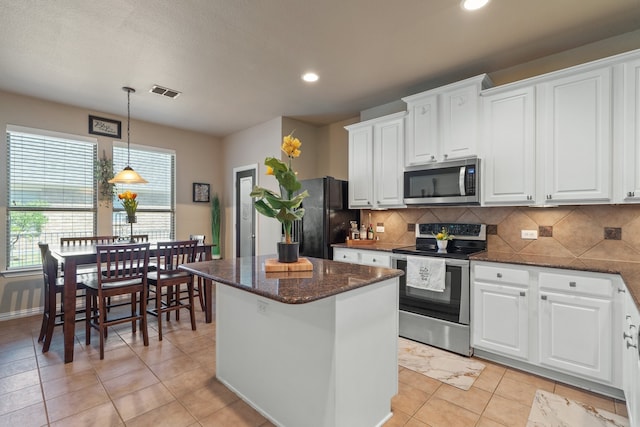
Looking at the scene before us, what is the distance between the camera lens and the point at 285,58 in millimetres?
2883

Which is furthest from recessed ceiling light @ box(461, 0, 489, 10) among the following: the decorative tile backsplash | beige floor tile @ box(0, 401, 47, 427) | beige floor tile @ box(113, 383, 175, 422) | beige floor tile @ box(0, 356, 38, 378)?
beige floor tile @ box(0, 356, 38, 378)

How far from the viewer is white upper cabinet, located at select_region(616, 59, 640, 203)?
2189 millimetres

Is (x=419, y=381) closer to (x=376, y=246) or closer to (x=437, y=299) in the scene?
(x=437, y=299)

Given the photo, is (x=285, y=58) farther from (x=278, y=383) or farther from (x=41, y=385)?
(x=41, y=385)

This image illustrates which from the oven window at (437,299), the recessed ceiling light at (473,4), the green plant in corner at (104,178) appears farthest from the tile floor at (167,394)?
the recessed ceiling light at (473,4)

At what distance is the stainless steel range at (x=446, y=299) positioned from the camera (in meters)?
2.73

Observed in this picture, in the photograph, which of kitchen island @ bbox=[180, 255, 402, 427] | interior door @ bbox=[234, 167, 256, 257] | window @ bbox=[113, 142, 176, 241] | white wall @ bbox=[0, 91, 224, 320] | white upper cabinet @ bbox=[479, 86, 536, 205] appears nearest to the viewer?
kitchen island @ bbox=[180, 255, 402, 427]

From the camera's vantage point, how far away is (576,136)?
7.95 ft

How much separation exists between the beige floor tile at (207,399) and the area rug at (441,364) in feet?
4.72

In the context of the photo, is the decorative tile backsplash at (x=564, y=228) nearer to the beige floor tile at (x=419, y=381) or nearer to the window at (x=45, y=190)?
the beige floor tile at (x=419, y=381)

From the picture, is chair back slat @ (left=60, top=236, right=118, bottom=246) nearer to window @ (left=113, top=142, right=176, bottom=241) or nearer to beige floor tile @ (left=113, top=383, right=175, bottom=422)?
window @ (left=113, top=142, right=176, bottom=241)

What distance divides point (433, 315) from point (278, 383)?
5.64 ft

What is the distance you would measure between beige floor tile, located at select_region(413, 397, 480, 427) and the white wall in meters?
4.53

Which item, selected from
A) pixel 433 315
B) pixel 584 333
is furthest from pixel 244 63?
pixel 584 333
